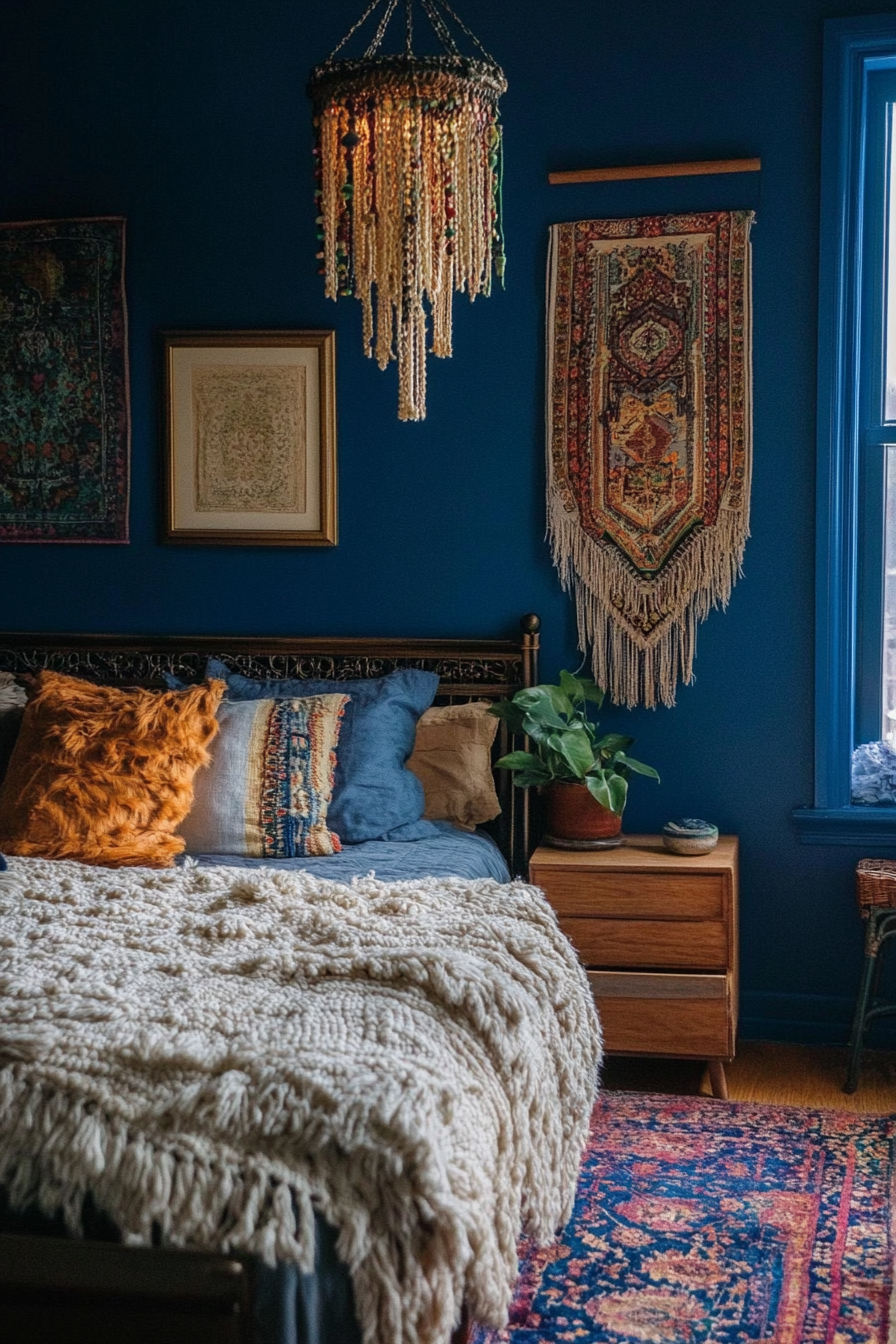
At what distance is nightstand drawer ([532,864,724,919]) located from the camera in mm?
3170

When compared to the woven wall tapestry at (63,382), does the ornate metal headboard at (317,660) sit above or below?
below

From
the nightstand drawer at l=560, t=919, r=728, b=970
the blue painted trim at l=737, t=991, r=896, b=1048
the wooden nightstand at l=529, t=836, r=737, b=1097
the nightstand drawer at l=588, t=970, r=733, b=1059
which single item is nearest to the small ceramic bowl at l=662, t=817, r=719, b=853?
the wooden nightstand at l=529, t=836, r=737, b=1097

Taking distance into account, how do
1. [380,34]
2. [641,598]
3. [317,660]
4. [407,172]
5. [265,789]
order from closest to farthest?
1. [407,172]
2. [380,34]
3. [265,789]
4. [641,598]
5. [317,660]

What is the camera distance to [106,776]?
3.00 metres

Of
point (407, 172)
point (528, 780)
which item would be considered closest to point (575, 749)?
point (528, 780)

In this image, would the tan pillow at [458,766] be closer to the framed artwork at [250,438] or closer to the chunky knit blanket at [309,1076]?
the framed artwork at [250,438]

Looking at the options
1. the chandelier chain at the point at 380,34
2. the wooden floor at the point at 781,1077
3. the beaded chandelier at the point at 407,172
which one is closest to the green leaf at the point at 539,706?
the wooden floor at the point at 781,1077

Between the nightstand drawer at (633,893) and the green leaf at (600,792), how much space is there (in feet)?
0.55

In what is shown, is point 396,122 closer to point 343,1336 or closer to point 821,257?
point 821,257

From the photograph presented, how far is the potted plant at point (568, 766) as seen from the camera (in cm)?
329

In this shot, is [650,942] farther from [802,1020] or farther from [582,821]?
[802,1020]

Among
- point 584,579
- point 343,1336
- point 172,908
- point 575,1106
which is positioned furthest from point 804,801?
point 343,1336

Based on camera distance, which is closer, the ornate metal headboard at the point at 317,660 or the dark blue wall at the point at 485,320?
the dark blue wall at the point at 485,320

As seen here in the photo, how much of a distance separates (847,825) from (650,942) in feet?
2.20
